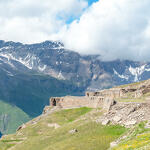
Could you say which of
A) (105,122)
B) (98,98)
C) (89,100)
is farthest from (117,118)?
(89,100)

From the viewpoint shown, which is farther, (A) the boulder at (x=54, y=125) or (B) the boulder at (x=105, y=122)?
(A) the boulder at (x=54, y=125)

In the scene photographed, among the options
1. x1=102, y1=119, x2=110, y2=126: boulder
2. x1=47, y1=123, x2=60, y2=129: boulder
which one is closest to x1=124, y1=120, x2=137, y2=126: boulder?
x1=102, y1=119, x2=110, y2=126: boulder

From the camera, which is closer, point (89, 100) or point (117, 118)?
point (117, 118)

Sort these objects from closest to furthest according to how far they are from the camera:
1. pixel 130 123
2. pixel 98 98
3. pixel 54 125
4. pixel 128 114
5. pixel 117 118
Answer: pixel 130 123 → pixel 128 114 → pixel 117 118 → pixel 54 125 → pixel 98 98

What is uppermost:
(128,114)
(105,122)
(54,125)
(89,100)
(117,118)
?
(89,100)

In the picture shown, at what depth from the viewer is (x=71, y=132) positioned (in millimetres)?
81688

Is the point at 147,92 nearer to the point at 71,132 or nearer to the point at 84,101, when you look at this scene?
the point at 84,101

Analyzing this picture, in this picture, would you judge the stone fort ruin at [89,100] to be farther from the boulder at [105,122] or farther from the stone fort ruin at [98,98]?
the boulder at [105,122]

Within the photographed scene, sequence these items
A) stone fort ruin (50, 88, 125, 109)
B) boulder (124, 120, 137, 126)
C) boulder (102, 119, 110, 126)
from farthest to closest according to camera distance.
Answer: stone fort ruin (50, 88, 125, 109) < boulder (102, 119, 110, 126) < boulder (124, 120, 137, 126)

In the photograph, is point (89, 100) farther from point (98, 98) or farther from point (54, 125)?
point (54, 125)

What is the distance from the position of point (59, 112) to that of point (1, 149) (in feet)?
137

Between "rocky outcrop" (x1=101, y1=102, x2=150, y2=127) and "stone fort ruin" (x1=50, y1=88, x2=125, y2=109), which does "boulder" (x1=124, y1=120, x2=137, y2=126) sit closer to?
"rocky outcrop" (x1=101, y1=102, x2=150, y2=127)

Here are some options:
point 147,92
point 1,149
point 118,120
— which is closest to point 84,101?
point 147,92

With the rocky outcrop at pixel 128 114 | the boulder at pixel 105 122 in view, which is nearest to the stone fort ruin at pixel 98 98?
the rocky outcrop at pixel 128 114
